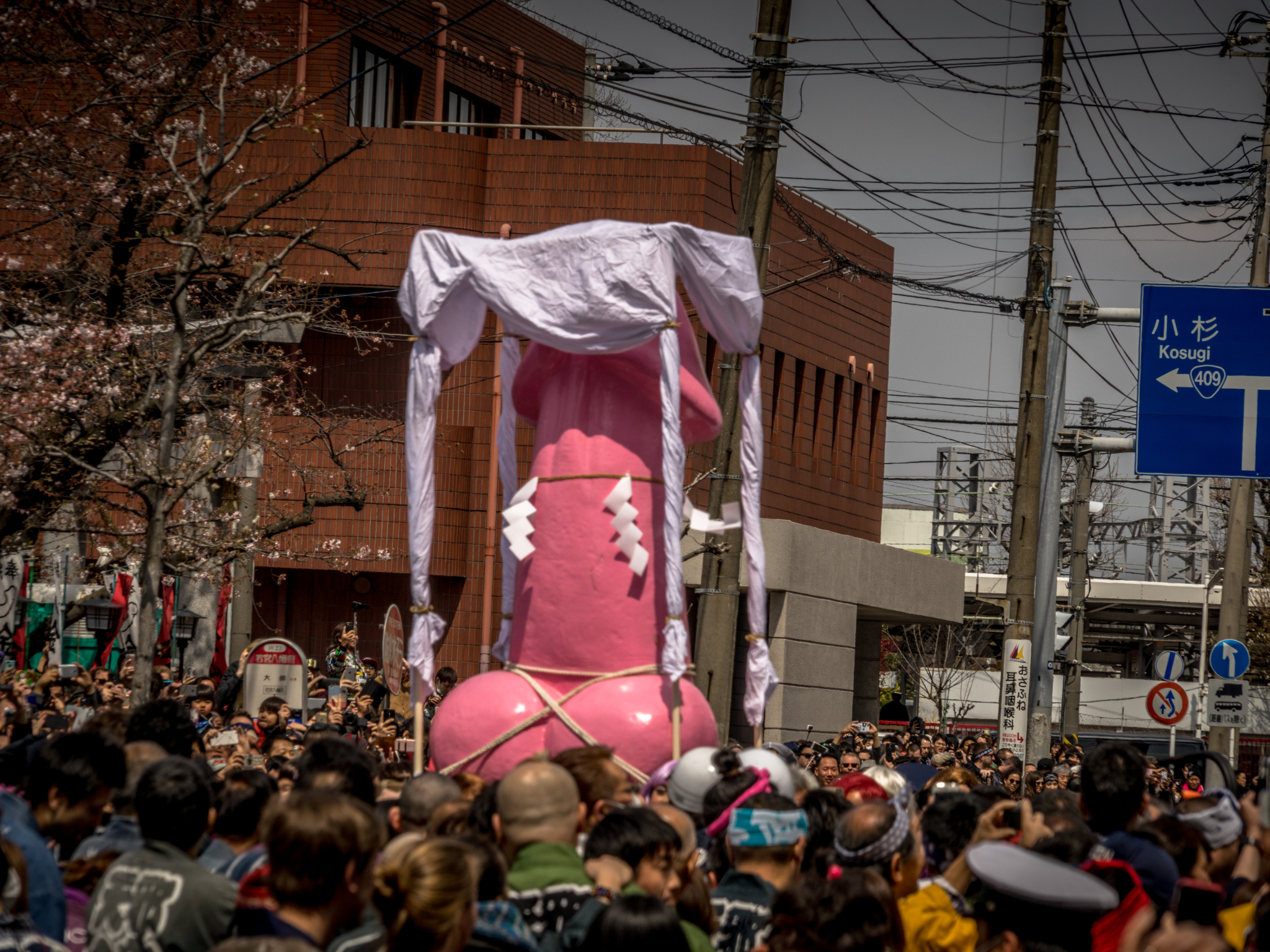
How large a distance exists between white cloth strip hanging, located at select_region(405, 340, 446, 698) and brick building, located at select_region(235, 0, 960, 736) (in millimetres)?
14355

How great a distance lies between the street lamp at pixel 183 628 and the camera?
21.4 meters

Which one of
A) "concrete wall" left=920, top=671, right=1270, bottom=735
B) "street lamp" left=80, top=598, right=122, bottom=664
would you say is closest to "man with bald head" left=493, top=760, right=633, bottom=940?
"street lamp" left=80, top=598, right=122, bottom=664

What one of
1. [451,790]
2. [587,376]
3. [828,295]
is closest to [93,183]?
[587,376]

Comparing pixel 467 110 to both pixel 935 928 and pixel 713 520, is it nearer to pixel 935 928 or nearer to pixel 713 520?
pixel 713 520

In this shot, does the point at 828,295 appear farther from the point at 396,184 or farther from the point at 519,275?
the point at 519,275

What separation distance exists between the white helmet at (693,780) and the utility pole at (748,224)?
5507 mm

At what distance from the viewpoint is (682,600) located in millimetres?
8938

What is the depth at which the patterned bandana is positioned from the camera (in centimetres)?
534

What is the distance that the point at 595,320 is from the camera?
9008mm

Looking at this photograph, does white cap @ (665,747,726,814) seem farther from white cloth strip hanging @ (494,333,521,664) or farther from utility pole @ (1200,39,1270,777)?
utility pole @ (1200,39,1270,777)

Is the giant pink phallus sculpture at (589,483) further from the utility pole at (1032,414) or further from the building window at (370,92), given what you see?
the building window at (370,92)

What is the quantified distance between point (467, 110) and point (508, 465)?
23.8 meters

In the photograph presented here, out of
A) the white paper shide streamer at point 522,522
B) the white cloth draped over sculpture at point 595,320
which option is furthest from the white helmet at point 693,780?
the white paper shide streamer at point 522,522

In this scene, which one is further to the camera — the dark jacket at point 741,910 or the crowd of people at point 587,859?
the dark jacket at point 741,910
